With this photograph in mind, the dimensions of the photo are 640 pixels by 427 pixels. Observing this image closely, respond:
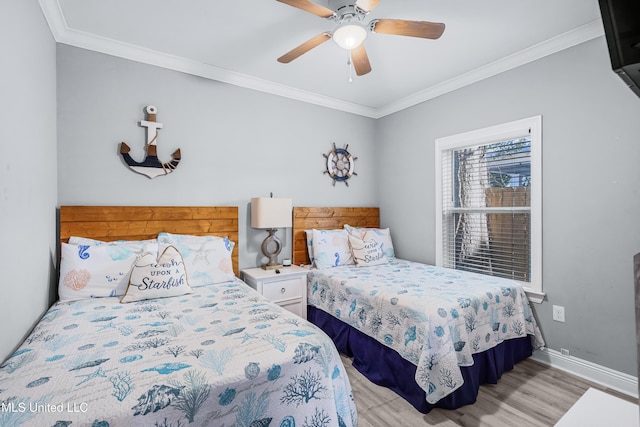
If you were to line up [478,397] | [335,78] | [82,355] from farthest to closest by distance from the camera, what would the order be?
[335,78], [478,397], [82,355]

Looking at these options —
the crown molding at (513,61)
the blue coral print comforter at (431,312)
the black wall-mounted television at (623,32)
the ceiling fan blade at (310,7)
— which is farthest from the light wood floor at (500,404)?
the crown molding at (513,61)

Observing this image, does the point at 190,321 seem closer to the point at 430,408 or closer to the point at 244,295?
the point at 244,295

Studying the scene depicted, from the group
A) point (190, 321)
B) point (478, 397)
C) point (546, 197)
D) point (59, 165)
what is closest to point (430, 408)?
point (478, 397)

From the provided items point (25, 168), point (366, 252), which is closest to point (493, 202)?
point (366, 252)

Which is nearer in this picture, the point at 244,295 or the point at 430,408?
the point at 430,408

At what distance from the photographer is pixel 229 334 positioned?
1.47m

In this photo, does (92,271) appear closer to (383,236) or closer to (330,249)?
(330,249)

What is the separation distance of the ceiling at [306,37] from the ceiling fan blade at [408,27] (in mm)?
227

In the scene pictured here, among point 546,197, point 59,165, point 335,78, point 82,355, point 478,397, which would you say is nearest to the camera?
point 82,355

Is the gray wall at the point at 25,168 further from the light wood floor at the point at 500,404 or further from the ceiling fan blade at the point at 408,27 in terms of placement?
the light wood floor at the point at 500,404

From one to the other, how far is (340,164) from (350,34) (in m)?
1.92

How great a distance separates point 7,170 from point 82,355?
0.93m

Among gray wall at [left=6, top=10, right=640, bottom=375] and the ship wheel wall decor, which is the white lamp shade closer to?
gray wall at [left=6, top=10, right=640, bottom=375]

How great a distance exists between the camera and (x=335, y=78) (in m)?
3.07
